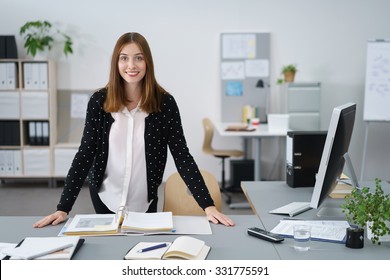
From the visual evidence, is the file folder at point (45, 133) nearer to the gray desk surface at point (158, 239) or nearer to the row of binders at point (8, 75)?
the row of binders at point (8, 75)

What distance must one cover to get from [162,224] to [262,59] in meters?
4.38

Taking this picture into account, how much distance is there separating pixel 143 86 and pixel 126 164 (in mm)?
370

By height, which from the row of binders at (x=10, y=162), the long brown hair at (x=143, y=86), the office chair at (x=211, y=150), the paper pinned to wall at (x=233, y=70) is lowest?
the row of binders at (x=10, y=162)

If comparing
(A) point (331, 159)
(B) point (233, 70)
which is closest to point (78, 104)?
(B) point (233, 70)

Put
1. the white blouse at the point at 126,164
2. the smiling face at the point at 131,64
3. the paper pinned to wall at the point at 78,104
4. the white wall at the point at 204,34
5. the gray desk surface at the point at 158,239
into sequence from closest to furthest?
the gray desk surface at the point at 158,239, the smiling face at the point at 131,64, the white blouse at the point at 126,164, the white wall at the point at 204,34, the paper pinned to wall at the point at 78,104

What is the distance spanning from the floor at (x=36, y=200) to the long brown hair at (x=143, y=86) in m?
2.51

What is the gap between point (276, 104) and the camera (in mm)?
6270

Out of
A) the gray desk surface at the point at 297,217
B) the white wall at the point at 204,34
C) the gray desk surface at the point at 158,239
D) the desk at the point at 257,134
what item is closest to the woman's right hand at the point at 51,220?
the gray desk surface at the point at 158,239

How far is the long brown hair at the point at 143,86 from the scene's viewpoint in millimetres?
2262

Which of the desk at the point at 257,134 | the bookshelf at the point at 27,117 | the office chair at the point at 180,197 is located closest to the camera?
the office chair at the point at 180,197

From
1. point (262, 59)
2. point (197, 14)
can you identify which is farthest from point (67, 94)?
point (262, 59)

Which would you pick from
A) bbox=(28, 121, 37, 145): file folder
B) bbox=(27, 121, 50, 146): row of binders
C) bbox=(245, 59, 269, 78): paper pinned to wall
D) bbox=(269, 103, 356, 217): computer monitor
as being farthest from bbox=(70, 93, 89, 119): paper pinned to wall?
bbox=(269, 103, 356, 217): computer monitor

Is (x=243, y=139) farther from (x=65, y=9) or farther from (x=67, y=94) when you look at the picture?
(x=65, y=9)

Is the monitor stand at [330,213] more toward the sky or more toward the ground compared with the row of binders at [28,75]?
more toward the ground
